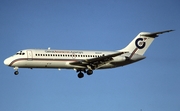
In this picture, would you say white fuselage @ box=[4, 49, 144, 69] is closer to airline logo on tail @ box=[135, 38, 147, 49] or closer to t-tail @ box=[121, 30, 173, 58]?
t-tail @ box=[121, 30, 173, 58]

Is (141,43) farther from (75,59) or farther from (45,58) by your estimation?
(45,58)

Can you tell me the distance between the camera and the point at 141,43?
69.4 metres

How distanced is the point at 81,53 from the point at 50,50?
508cm

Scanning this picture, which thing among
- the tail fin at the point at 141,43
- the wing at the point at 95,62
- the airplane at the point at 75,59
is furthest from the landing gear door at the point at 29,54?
the tail fin at the point at 141,43

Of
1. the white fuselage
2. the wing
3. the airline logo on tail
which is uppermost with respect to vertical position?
the airline logo on tail

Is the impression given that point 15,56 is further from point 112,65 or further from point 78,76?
point 112,65

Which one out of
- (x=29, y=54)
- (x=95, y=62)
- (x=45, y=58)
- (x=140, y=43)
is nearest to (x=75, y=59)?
(x=95, y=62)

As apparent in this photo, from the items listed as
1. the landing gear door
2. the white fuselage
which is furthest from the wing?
the landing gear door

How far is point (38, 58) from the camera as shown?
201 feet

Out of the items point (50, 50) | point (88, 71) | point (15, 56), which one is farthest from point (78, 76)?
point (15, 56)

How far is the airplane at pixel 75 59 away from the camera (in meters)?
61.1

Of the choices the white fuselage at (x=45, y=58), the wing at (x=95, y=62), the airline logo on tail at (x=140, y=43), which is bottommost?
the wing at (x=95, y=62)

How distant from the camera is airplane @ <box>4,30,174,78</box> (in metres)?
61.1

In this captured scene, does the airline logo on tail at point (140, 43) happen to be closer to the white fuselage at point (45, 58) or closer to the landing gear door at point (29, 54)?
the white fuselage at point (45, 58)
